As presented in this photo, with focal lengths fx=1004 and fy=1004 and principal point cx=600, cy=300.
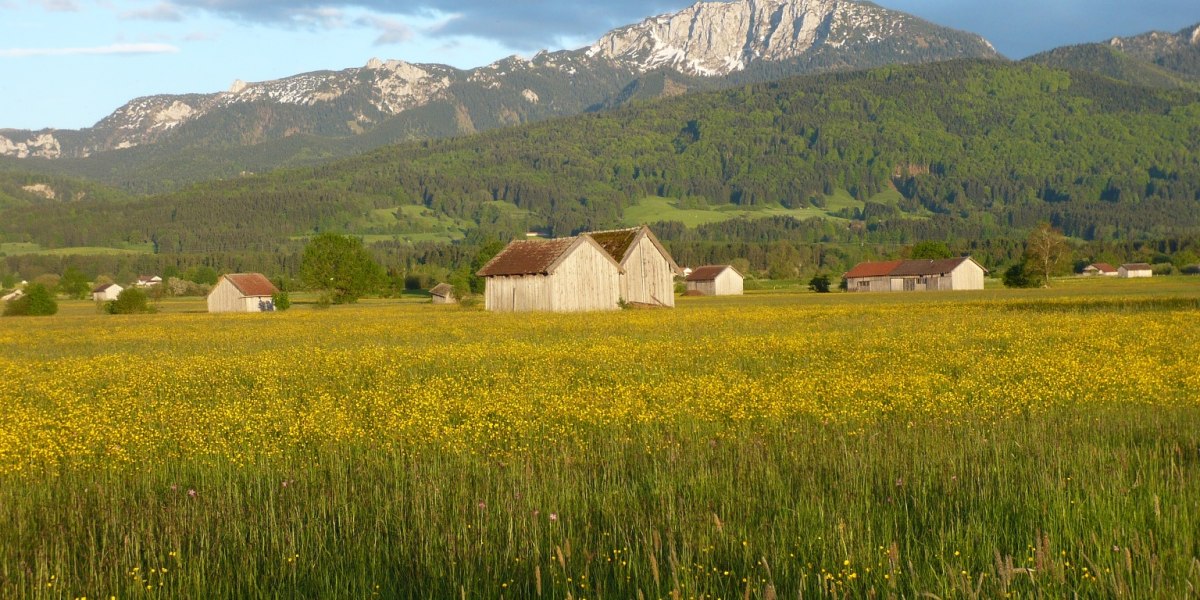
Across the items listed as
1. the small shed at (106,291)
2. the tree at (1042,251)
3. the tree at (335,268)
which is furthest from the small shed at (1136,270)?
the small shed at (106,291)

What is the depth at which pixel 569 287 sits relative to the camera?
61.9 m

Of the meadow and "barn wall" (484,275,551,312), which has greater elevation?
"barn wall" (484,275,551,312)

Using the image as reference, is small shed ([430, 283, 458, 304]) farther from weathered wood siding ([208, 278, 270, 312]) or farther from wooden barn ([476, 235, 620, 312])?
wooden barn ([476, 235, 620, 312])

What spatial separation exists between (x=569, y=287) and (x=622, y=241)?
7651mm

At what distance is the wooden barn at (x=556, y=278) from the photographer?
6144cm

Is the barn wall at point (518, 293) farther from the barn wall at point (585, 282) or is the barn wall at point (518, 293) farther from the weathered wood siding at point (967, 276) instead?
the weathered wood siding at point (967, 276)

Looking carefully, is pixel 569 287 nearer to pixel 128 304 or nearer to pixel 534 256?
pixel 534 256

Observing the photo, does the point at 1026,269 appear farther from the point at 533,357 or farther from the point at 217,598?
the point at 217,598

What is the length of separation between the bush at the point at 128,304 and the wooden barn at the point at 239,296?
30.0ft

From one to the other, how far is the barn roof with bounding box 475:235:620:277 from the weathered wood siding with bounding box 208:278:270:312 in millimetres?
34899

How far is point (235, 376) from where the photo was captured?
22.4 meters

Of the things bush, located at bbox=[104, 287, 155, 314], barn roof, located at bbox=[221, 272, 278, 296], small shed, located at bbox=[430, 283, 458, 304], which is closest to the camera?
bush, located at bbox=[104, 287, 155, 314]

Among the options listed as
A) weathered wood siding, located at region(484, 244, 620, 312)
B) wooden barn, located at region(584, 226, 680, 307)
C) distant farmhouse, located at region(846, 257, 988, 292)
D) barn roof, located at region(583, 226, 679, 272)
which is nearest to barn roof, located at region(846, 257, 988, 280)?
distant farmhouse, located at region(846, 257, 988, 292)

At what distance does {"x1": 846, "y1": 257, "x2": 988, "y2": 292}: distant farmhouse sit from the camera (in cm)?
12606
